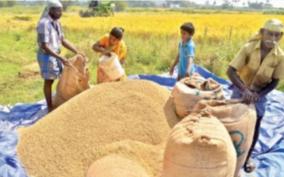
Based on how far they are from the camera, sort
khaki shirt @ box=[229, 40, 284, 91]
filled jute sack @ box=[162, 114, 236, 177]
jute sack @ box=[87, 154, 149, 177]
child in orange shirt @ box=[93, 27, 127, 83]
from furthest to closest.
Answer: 1. child in orange shirt @ box=[93, 27, 127, 83]
2. khaki shirt @ box=[229, 40, 284, 91]
3. jute sack @ box=[87, 154, 149, 177]
4. filled jute sack @ box=[162, 114, 236, 177]

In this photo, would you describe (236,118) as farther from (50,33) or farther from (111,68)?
(50,33)

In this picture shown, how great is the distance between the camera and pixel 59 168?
134 inches

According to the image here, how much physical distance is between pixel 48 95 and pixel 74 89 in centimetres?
32

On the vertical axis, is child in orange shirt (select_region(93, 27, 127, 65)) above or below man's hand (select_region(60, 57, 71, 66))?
above

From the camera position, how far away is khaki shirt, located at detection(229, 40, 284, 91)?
366 centimetres

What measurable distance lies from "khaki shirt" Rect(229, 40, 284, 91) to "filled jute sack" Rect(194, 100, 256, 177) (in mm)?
367

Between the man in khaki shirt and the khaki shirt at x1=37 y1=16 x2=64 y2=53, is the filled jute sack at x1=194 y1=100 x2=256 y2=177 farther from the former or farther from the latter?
the khaki shirt at x1=37 y1=16 x2=64 y2=53

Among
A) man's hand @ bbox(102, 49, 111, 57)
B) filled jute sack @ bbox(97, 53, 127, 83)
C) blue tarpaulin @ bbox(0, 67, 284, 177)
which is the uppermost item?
man's hand @ bbox(102, 49, 111, 57)

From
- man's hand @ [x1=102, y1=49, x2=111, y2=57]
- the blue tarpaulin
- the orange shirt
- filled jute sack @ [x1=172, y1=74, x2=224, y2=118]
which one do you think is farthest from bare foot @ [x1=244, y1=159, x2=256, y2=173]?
the orange shirt

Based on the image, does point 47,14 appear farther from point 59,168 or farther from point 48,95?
point 59,168

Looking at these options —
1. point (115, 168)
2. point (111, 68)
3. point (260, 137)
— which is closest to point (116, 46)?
point (111, 68)

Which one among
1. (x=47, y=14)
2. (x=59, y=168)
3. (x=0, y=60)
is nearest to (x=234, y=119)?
(x=59, y=168)

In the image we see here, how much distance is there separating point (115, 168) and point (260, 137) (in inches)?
85.8

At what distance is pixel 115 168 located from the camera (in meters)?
3.09
